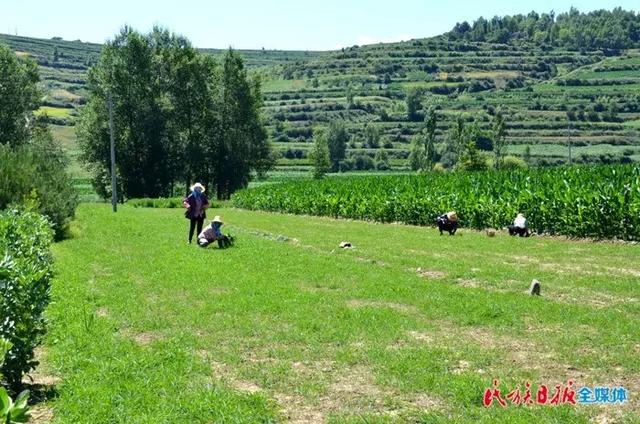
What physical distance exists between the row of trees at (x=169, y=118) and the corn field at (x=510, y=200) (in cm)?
2648

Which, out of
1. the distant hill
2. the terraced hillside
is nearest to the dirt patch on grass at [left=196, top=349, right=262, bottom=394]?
the terraced hillside

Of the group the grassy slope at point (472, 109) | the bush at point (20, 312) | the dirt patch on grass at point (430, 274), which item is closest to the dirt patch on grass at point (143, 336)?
the bush at point (20, 312)

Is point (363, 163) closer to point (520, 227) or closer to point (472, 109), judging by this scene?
point (472, 109)

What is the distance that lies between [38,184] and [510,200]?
1825 cm

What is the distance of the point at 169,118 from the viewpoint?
6350 cm

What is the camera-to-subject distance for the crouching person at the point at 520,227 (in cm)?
A: 2373

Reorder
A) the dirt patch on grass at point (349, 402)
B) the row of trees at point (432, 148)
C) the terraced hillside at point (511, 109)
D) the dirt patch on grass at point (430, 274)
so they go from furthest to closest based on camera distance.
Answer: the terraced hillside at point (511, 109), the row of trees at point (432, 148), the dirt patch on grass at point (430, 274), the dirt patch on grass at point (349, 402)

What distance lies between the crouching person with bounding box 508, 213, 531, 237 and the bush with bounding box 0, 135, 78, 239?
16.2 metres

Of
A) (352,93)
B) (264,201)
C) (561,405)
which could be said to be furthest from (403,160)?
(561,405)

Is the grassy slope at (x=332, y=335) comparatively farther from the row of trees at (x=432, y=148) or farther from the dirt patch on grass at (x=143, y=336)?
the row of trees at (x=432, y=148)

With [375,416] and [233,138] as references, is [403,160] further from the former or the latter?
[375,416]

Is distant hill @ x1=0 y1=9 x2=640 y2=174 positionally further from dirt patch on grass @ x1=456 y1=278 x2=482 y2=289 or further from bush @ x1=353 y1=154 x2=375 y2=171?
dirt patch on grass @ x1=456 y1=278 x2=482 y2=289

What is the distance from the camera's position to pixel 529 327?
9.65 meters

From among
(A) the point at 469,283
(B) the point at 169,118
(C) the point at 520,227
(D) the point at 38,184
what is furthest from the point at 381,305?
Answer: (B) the point at 169,118
